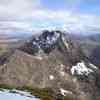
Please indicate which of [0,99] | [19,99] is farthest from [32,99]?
[0,99]

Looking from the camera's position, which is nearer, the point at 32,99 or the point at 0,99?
the point at 0,99

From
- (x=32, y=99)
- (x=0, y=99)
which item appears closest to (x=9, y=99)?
(x=0, y=99)

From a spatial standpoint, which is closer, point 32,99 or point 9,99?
point 9,99

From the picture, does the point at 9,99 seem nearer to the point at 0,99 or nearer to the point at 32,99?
Answer: the point at 0,99

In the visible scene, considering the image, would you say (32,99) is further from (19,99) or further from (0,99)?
(0,99)
